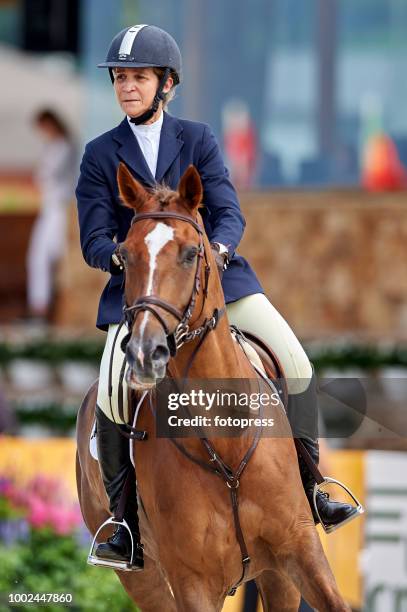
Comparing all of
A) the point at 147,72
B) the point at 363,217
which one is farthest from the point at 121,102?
the point at 363,217

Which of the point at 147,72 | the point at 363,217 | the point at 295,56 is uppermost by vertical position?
the point at 147,72

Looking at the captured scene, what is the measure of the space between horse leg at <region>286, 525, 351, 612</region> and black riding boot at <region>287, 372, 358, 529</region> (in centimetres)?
36

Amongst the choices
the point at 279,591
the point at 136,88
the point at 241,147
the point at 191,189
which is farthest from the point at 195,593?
the point at 241,147

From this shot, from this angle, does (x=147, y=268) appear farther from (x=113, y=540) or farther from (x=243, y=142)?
(x=243, y=142)

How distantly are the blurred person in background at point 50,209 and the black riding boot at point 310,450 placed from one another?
975 cm

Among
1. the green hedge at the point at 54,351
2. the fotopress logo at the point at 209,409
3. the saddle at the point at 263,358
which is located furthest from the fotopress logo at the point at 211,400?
the green hedge at the point at 54,351

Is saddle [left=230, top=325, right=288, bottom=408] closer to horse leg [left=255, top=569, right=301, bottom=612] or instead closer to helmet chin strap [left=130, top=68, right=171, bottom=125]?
horse leg [left=255, top=569, right=301, bottom=612]

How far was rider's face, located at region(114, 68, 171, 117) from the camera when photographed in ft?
19.2

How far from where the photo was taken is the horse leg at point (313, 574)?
5.49m

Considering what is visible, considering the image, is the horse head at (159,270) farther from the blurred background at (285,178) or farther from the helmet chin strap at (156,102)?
the blurred background at (285,178)

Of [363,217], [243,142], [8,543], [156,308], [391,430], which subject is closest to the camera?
[156,308]

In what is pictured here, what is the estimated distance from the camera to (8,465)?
1030cm

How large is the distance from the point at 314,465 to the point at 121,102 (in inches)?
68.9

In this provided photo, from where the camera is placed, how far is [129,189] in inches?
212
